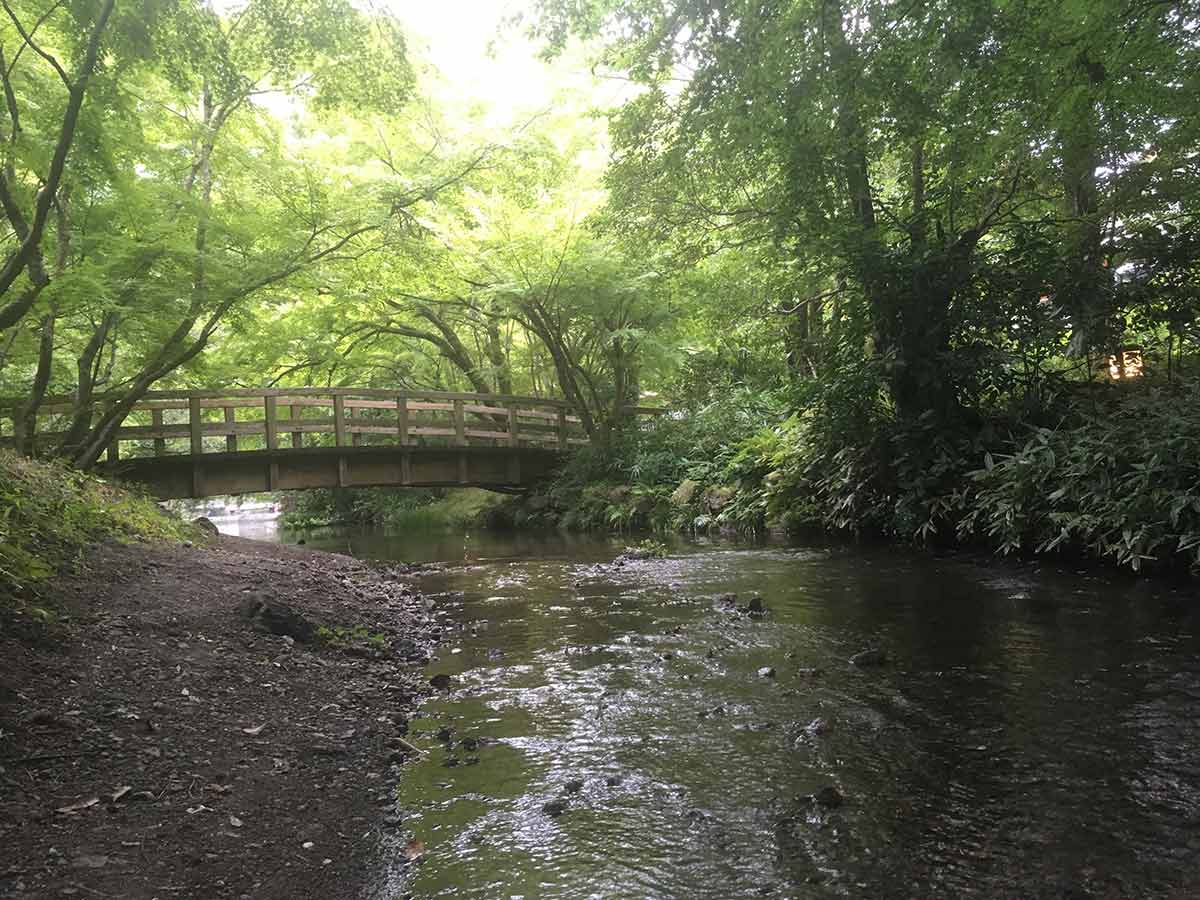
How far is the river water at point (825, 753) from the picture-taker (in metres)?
2.26

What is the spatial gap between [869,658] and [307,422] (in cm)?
1234

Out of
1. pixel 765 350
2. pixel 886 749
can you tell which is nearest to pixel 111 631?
pixel 886 749

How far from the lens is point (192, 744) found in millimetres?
2938

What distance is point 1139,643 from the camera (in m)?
4.35

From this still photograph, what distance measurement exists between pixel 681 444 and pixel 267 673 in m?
12.9

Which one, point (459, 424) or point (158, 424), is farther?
point (459, 424)

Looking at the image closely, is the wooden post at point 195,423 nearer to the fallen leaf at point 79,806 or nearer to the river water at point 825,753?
the river water at point 825,753

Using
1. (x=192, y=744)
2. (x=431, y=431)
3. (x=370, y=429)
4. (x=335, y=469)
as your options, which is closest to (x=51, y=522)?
(x=192, y=744)

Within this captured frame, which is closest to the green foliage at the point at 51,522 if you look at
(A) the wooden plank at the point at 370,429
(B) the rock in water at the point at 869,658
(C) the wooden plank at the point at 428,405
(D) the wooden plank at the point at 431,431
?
(B) the rock in water at the point at 869,658

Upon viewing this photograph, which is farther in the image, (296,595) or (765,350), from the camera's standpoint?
(765,350)

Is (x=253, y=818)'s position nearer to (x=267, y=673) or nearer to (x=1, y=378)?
(x=267, y=673)

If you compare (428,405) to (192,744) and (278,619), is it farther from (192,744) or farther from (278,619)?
(192,744)

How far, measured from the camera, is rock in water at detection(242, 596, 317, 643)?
465 cm

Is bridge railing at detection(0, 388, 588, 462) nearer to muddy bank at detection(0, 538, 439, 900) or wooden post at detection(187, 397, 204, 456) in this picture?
wooden post at detection(187, 397, 204, 456)
